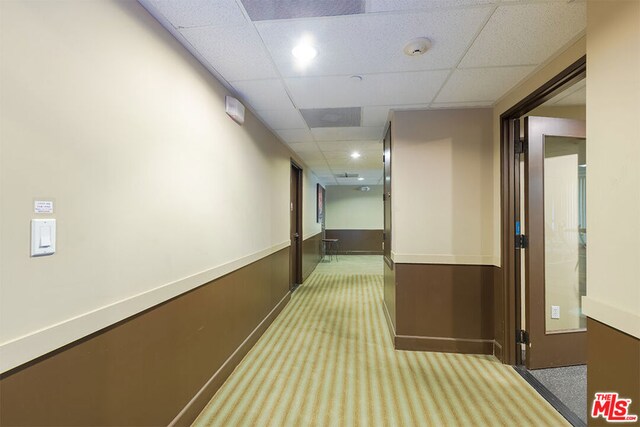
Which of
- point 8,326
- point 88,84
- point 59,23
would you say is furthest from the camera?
point 88,84

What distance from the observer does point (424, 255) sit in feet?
8.97

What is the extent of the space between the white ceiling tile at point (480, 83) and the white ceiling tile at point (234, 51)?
1.41m

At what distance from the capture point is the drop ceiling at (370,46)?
4.63 ft

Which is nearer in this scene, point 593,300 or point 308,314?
point 593,300

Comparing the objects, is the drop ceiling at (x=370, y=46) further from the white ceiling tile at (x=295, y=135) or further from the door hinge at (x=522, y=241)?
the door hinge at (x=522, y=241)

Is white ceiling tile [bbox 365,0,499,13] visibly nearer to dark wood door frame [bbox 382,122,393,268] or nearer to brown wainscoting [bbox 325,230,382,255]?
dark wood door frame [bbox 382,122,393,268]

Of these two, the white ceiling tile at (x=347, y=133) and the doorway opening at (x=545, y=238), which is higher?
the white ceiling tile at (x=347, y=133)

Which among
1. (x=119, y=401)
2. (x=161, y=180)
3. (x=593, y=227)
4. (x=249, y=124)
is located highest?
(x=249, y=124)

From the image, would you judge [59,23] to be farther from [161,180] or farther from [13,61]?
[161,180]

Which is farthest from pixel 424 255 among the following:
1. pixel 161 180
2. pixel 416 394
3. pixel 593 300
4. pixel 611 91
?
pixel 161 180

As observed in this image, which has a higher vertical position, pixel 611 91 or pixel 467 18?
pixel 467 18

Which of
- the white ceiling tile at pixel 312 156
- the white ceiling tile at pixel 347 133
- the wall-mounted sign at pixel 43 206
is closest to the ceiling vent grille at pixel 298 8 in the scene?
the wall-mounted sign at pixel 43 206

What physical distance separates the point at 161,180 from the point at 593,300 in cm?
224

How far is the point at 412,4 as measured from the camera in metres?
1.38
